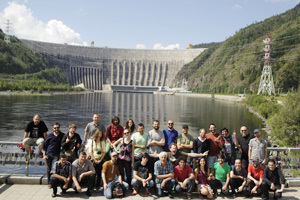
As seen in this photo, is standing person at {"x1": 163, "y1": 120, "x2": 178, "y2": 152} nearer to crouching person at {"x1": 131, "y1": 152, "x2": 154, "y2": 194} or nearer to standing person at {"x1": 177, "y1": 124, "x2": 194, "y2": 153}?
standing person at {"x1": 177, "y1": 124, "x2": 194, "y2": 153}

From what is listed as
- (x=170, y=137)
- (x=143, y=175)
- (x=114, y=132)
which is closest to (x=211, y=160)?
(x=170, y=137)

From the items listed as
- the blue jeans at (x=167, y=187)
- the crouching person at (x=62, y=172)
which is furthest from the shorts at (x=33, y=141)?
the blue jeans at (x=167, y=187)

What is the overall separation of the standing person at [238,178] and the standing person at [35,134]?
6666 mm

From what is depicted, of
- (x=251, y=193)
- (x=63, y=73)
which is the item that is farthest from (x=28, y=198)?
(x=63, y=73)

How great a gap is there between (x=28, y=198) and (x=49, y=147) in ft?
6.10

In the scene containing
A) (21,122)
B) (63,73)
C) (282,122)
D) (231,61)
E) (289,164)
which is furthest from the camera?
(63,73)

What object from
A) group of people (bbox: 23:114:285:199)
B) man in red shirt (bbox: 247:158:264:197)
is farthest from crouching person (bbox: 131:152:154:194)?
man in red shirt (bbox: 247:158:264:197)

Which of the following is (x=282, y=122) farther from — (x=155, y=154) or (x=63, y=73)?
(x=63, y=73)

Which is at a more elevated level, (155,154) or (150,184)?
(155,154)

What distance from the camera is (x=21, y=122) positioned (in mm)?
37438

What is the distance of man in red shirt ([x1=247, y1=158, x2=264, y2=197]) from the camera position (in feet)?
31.5

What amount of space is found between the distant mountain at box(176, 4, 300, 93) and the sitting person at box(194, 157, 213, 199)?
340 feet

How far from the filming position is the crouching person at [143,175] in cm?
966

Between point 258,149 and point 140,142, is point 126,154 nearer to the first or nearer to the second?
point 140,142
